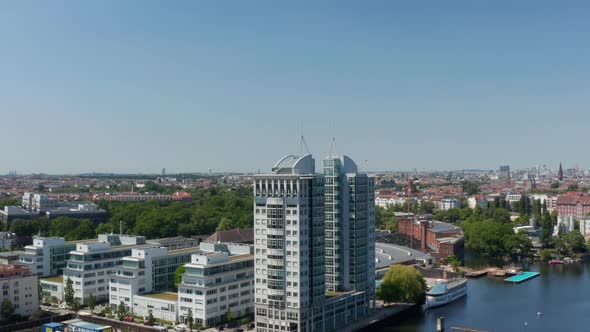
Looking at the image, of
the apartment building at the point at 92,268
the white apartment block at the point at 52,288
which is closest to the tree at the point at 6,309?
the apartment building at the point at 92,268

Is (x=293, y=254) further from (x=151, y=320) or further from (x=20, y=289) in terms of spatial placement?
(x=20, y=289)

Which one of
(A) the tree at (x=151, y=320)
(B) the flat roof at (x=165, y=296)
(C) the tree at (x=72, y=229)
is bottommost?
(A) the tree at (x=151, y=320)

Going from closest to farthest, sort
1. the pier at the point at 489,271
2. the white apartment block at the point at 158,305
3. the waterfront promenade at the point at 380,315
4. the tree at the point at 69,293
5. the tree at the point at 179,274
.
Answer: the waterfront promenade at the point at 380,315
the white apartment block at the point at 158,305
the tree at the point at 179,274
the tree at the point at 69,293
the pier at the point at 489,271

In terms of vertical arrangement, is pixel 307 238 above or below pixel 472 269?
above

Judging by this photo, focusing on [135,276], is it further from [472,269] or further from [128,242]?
[472,269]

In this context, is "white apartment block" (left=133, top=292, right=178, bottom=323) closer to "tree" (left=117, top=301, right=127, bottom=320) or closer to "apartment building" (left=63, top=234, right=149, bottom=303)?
"tree" (left=117, top=301, right=127, bottom=320)

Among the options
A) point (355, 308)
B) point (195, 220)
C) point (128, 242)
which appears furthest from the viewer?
point (195, 220)

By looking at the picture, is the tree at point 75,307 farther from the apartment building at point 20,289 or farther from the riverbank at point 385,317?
the riverbank at point 385,317

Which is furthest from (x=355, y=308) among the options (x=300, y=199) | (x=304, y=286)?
(x=300, y=199)
